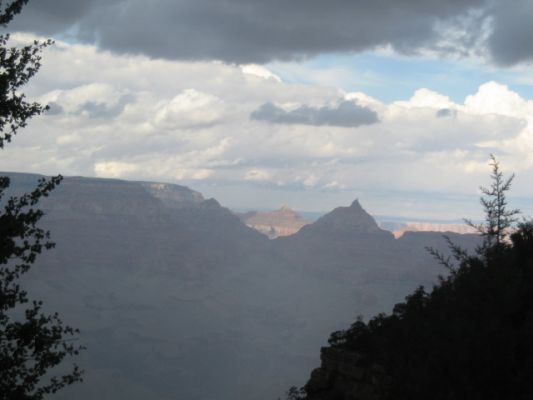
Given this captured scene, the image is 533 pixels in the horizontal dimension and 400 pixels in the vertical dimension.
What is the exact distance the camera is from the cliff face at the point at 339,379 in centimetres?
3284

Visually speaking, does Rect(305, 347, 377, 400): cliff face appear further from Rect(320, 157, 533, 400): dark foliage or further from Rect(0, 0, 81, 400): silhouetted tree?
Rect(0, 0, 81, 400): silhouetted tree

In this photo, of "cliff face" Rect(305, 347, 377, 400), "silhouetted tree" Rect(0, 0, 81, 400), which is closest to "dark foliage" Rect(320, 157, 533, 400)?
"cliff face" Rect(305, 347, 377, 400)

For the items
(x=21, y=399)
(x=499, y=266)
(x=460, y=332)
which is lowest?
(x=21, y=399)

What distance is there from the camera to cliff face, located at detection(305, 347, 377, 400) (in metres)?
32.8

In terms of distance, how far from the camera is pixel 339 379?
3509 centimetres

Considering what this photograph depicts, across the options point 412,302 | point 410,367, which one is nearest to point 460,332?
point 410,367

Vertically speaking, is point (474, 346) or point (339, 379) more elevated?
point (474, 346)

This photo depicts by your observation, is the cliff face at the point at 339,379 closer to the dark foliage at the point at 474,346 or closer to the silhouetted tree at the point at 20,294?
the dark foliage at the point at 474,346

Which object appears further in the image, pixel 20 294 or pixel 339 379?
pixel 339 379

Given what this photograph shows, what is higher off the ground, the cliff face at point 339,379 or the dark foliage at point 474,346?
the dark foliage at point 474,346

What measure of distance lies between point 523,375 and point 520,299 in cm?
513

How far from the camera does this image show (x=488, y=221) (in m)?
38.2

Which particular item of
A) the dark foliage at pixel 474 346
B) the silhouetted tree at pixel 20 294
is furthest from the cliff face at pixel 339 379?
the silhouetted tree at pixel 20 294

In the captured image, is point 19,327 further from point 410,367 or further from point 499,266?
point 499,266
